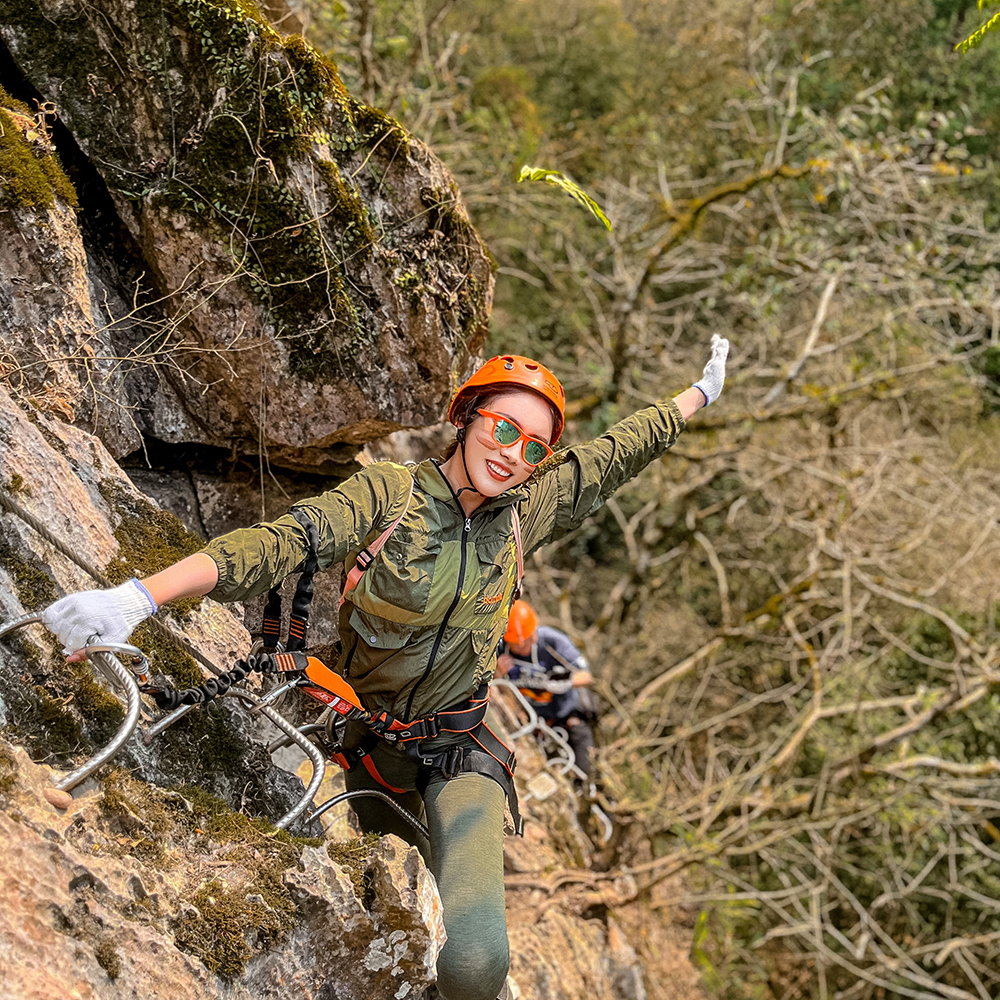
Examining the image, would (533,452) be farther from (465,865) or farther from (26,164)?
(26,164)

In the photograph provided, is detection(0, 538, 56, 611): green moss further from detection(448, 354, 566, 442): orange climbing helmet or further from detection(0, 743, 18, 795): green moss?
detection(448, 354, 566, 442): orange climbing helmet

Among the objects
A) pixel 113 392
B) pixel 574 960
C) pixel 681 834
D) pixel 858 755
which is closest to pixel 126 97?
pixel 113 392

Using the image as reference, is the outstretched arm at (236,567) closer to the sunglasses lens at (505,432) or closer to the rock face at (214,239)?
the sunglasses lens at (505,432)

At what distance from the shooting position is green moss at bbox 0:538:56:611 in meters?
2.32

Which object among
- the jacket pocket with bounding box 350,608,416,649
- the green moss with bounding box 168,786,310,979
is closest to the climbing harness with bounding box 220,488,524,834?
the jacket pocket with bounding box 350,608,416,649

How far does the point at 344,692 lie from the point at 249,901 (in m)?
0.65

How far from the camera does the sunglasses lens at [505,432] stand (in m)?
2.68

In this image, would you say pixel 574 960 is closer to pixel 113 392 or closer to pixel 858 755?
pixel 858 755

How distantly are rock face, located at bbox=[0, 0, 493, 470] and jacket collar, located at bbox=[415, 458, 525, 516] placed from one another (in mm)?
1076

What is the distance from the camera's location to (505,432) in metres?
2.68

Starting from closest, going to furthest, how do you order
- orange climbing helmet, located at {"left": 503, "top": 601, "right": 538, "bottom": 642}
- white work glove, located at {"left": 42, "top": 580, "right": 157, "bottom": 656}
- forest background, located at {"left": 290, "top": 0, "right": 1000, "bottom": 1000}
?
white work glove, located at {"left": 42, "top": 580, "right": 157, "bottom": 656} < orange climbing helmet, located at {"left": 503, "top": 601, "right": 538, "bottom": 642} < forest background, located at {"left": 290, "top": 0, "right": 1000, "bottom": 1000}

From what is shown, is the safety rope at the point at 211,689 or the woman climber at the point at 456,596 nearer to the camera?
the safety rope at the point at 211,689

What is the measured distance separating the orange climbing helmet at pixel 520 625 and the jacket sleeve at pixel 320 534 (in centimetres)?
363

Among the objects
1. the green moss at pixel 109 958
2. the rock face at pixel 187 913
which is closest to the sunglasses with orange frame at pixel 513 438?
the rock face at pixel 187 913
